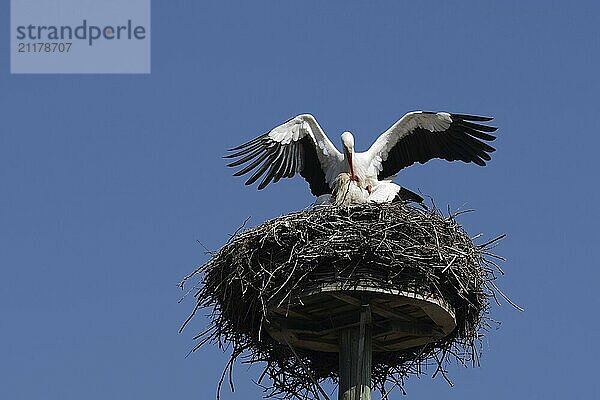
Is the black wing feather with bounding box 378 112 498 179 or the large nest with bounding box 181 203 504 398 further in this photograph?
the black wing feather with bounding box 378 112 498 179

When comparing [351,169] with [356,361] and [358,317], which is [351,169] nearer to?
[358,317]

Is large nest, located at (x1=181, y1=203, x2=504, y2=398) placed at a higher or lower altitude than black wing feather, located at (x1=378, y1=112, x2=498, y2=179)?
lower

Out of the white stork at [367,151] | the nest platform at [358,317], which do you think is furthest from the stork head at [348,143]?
the nest platform at [358,317]

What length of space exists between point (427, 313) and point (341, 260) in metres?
0.85

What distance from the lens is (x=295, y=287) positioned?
8.69 meters

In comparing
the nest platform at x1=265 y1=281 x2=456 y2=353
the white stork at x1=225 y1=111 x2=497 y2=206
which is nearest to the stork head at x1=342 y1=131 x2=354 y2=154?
the white stork at x1=225 y1=111 x2=497 y2=206

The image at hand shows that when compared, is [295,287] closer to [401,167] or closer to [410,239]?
[410,239]

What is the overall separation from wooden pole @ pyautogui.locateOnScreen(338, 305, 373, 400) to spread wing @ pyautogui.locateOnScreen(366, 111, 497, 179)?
240cm

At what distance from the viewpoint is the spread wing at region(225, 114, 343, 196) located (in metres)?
11.2

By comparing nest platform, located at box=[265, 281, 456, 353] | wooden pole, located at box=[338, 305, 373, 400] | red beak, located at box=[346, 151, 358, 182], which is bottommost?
wooden pole, located at box=[338, 305, 373, 400]

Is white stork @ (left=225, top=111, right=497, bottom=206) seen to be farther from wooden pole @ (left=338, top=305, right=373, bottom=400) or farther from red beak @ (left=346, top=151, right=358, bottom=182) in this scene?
wooden pole @ (left=338, top=305, right=373, bottom=400)

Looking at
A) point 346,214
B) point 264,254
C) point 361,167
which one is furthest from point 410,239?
point 361,167

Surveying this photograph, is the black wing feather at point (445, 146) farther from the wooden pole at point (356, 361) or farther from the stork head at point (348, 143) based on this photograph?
the wooden pole at point (356, 361)

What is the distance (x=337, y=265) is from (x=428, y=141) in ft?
9.50
